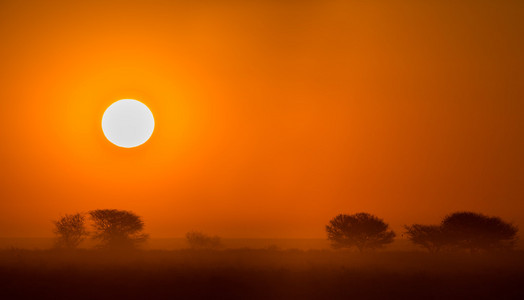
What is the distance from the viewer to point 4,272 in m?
44.7

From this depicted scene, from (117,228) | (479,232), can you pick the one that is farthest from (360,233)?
(117,228)

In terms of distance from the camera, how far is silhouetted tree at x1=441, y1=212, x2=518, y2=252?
8256cm

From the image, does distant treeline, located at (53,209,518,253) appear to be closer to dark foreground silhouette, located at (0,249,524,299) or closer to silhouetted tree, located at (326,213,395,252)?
silhouetted tree, located at (326,213,395,252)

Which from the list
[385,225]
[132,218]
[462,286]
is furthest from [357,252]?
[462,286]

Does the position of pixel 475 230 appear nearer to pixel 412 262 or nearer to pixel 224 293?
pixel 412 262

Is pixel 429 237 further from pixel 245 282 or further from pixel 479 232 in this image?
pixel 245 282

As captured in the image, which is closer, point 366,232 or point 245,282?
point 245,282

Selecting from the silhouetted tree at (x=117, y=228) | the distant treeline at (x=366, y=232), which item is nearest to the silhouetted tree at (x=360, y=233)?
the distant treeline at (x=366, y=232)

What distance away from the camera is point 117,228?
8756cm

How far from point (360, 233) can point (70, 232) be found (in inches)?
1508

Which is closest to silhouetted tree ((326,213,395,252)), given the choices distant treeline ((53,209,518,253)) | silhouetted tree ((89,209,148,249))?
distant treeline ((53,209,518,253))

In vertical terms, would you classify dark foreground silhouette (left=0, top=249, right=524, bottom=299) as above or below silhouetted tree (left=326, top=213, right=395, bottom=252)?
below

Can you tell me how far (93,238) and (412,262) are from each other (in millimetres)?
42504

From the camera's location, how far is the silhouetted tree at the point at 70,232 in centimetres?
8806
